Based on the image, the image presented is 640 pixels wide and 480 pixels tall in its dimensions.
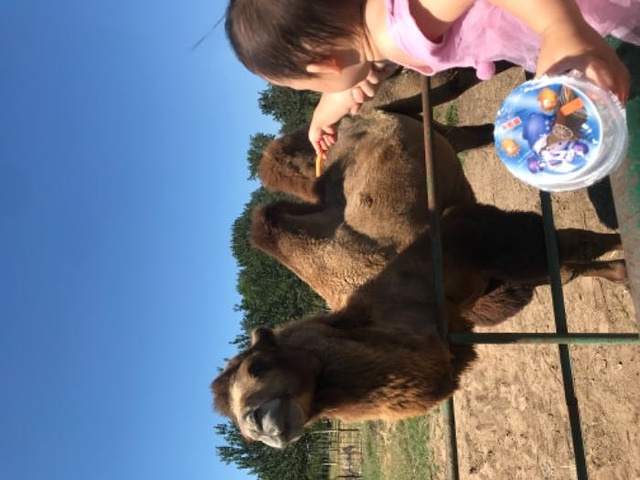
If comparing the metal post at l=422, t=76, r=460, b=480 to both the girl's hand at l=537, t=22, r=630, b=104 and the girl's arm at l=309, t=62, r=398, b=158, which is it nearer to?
the girl's arm at l=309, t=62, r=398, b=158

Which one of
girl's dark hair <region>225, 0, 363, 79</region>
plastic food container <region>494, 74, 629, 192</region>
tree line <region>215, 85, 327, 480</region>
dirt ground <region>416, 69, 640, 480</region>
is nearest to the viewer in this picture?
plastic food container <region>494, 74, 629, 192</region>

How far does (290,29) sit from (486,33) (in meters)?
0.45

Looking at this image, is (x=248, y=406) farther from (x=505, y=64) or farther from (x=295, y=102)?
(x=295, y=102)

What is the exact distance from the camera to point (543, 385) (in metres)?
4.61

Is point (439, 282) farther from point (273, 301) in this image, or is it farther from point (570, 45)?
point (273, 301)

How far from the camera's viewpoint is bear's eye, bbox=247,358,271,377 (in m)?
1.97

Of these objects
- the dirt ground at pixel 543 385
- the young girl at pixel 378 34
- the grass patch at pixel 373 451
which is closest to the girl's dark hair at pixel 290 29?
the young girl at pixel 378 34

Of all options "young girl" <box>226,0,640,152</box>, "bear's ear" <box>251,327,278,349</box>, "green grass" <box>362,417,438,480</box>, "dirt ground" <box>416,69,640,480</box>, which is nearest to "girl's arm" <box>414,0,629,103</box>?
→ "young girl" <box>226,0,640,152</box>

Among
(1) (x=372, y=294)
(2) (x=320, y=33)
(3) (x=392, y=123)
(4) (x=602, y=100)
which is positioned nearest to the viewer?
(4) (x=602, y=100)

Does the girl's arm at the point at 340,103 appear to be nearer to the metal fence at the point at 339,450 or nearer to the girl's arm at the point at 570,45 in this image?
the girl's arm at the point at 570,45

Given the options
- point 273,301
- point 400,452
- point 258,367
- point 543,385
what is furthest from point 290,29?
point 273,301

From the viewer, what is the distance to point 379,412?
2.02 meters

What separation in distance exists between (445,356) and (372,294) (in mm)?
489

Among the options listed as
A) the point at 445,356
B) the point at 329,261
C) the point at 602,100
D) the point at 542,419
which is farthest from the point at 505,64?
the point at 542,419
